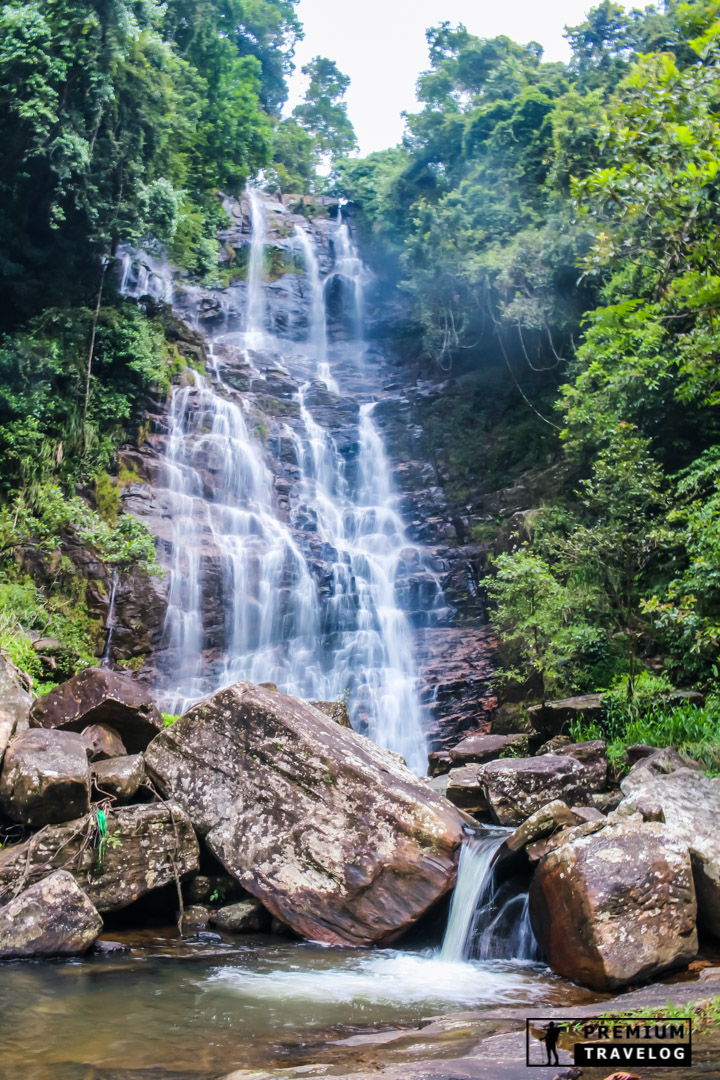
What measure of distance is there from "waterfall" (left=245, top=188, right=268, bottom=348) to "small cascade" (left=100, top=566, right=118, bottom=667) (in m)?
13.1

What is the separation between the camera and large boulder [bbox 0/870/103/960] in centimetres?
557

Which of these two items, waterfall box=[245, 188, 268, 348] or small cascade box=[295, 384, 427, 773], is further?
waterfall box=[245, 188, 268, 348]

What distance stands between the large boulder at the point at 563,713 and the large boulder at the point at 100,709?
585 centimetres

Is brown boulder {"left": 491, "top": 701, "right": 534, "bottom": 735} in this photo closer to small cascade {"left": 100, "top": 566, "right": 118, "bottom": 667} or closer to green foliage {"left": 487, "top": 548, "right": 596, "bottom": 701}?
green foliage {"left": 487, "top": 548, "right": 596, "bottom": 701}

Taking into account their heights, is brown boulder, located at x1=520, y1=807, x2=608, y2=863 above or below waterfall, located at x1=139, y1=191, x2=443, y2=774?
below

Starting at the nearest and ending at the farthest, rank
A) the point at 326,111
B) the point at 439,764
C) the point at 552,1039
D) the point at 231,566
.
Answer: the point at 552,1039 → the point at 439,764 → the point at 231,566 → the point at 326,111

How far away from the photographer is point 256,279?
28.1 metres

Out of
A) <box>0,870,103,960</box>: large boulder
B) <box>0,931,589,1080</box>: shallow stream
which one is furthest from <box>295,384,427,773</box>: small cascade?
<box>0,870,103,960</box>: large boulder

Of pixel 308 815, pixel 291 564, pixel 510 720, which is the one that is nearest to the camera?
pixel 308 815

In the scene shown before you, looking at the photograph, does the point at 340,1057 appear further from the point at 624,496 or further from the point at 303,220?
the point at 303,220

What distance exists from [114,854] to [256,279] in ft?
82.4

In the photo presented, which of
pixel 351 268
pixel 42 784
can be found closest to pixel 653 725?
pixel 42 784

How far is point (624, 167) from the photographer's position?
237 inches

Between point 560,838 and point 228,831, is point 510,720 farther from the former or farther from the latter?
point 228,831
